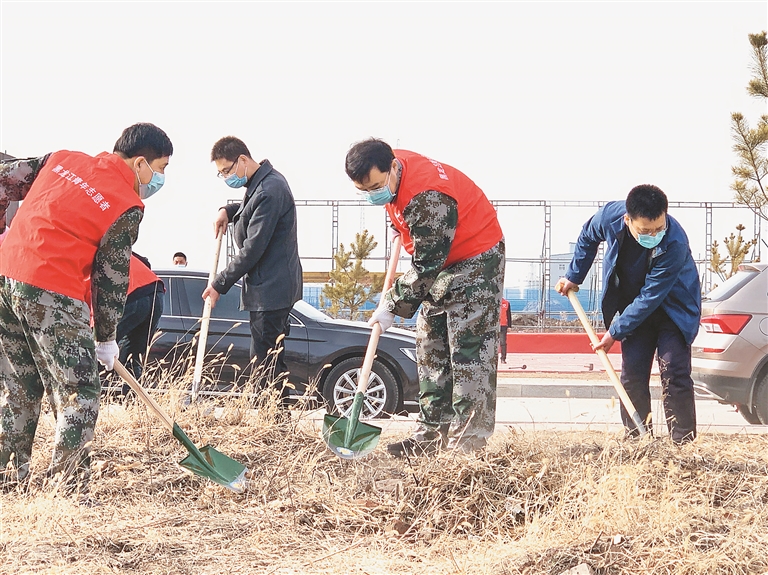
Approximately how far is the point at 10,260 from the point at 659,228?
3.61 m

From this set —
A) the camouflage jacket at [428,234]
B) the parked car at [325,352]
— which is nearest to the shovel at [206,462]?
the camouflage jacket at [428,234]

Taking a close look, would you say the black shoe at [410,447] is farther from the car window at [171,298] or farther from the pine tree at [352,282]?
the pine tree at [352,282]

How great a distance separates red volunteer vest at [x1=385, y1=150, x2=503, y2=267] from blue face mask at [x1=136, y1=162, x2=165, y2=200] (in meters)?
1.22

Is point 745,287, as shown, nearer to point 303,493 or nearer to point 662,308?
point 662,308

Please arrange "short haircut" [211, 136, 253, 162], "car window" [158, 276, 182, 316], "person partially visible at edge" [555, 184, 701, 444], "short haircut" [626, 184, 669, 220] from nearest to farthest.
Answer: "short haircut" [626, 184, 669, 220], "person partially visible at edge" [555, 184, 701, 444], "short haircut" [211, 136, 253, 162], "car window" [158, 276, 182, 316]

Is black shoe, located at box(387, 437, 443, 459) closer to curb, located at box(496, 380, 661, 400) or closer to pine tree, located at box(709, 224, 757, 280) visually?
curb, located at box(496, 380, 661, 400)

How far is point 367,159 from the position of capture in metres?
4.70

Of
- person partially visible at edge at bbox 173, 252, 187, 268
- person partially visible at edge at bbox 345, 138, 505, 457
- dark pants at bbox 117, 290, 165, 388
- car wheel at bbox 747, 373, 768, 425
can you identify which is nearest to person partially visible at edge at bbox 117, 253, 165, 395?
dark pants at bbox 117, 290, 165, 388

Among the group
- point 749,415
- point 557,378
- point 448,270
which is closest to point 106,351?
point 448,270

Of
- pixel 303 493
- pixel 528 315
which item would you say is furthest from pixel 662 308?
pixel 528 315

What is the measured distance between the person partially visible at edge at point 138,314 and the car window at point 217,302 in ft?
Result: 3.91

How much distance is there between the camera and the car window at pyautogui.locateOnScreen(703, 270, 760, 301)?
26.3 feet

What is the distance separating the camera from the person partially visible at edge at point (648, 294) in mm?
5387

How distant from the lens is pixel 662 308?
18.2 ft
